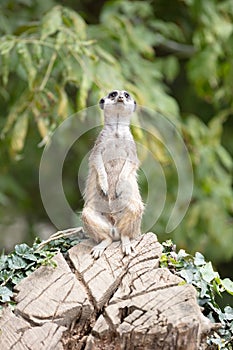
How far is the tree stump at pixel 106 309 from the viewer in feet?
7.34

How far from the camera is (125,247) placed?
2613 millimetres

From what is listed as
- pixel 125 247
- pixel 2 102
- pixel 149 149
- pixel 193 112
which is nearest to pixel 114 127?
pixel 125 247

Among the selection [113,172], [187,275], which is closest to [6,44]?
[113,172]

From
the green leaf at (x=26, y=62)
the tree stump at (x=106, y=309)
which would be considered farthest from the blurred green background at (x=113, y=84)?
the tree stump at (x=106, y=309)

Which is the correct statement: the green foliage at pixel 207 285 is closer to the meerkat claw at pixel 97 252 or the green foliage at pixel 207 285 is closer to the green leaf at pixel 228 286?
the green leaf at pixel 228 286

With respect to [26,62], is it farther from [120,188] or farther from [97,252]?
[97,252]

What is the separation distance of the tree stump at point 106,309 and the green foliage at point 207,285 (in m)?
0.05

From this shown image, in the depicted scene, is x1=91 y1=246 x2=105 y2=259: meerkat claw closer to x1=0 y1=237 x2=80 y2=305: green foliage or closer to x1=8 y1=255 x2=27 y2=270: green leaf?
x1=0 y1=237 x2=80 y2=305: green foliage

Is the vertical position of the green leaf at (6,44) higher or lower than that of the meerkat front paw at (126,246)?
higher

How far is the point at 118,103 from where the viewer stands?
2852 millimetres

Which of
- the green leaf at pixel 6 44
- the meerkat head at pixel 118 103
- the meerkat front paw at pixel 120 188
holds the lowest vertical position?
the meerkat front paw at pixel 120 188

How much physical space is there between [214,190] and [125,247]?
283 centimetres

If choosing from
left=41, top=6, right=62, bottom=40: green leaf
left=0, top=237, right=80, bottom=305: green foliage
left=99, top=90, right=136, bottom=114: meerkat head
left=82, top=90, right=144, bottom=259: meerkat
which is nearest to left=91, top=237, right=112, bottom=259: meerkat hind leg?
left=82, top=90, right=144, bottom=259: meerkat

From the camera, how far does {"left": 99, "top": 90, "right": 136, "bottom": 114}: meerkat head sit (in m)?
2.85
